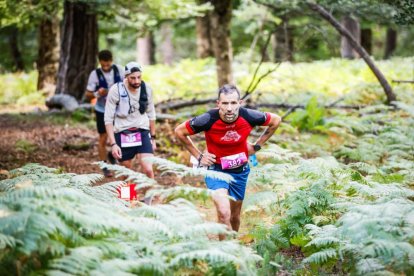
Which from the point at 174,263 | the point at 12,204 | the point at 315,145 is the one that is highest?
the point at 12,204

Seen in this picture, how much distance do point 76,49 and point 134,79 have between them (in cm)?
708

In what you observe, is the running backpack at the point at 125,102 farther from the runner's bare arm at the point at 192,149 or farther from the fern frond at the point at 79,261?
the fern frond at the point at 79,261

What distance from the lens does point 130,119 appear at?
7.75 metres

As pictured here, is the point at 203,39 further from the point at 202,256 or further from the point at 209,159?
the point at 202,256

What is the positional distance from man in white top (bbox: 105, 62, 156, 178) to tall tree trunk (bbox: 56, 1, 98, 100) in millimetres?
6623

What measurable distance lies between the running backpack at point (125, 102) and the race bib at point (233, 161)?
2.19 m

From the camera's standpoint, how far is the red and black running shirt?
5.97 metres

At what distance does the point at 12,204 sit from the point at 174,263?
4.09 feet

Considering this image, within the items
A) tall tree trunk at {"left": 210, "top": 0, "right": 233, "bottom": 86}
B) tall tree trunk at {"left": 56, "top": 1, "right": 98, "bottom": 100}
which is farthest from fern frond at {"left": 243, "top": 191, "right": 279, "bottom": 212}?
tall tree trunk at {"left": 56, "top": 1, "right": 98, "bottom": 100}

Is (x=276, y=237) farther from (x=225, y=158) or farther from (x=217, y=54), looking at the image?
(x=217, y=54)

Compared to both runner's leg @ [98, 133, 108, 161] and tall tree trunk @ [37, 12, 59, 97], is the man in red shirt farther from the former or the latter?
tall tree trunk @ [37, 12, 59, 97]

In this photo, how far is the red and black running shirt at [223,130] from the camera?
5969mm

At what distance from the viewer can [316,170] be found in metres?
6.81

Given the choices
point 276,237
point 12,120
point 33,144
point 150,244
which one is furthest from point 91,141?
point 150,244
